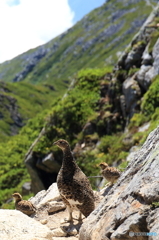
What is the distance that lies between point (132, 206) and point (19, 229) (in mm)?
2996

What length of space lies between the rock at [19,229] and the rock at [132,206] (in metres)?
1.02

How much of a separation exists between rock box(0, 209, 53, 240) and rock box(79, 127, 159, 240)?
1017 mm

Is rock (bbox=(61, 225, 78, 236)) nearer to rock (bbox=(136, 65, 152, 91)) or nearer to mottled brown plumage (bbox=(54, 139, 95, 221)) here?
mottled brown plumage (bbox=(54, 139, 95, 221))

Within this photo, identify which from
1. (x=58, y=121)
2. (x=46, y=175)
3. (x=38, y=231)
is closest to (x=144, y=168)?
(x=38, y=231)

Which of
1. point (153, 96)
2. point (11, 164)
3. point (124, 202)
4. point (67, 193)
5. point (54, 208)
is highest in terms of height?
point (124, 202)

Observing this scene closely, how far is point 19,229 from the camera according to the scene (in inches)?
282

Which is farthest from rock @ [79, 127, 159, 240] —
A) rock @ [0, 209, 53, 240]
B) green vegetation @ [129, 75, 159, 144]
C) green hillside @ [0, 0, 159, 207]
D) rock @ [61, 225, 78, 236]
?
green vegetation @ [129, 75, 159, 144]

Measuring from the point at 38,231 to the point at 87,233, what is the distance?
1429 millimetres

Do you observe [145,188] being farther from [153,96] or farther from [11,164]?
[11,164]

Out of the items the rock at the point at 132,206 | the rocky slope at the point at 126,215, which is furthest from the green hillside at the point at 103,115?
the rock at the point at 132,206

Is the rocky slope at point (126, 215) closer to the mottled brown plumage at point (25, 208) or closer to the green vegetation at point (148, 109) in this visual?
the mottled brown plumage at point (25, 208)

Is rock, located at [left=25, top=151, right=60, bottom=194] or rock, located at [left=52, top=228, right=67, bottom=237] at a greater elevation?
rock, located at [left=52, top=228, right=67, bottom=237]

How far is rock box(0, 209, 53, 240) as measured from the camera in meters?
6.84

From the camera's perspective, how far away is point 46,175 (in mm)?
25344
